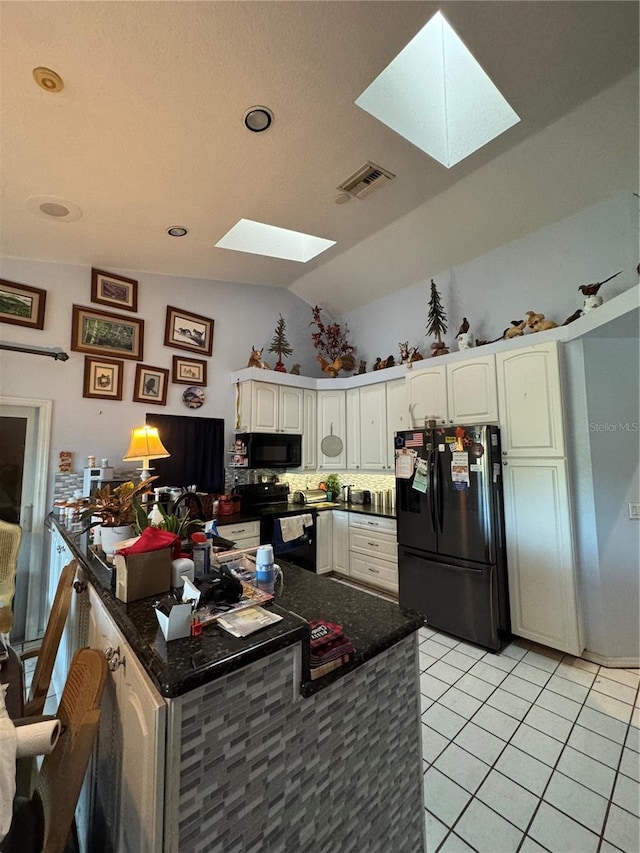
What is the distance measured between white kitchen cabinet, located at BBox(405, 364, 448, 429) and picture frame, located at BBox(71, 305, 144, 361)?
9.19 ft

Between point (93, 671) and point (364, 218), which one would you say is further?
point (364, 218)

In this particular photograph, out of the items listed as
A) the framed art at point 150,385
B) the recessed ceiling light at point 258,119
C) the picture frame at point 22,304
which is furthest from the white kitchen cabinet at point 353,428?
the picture frame at point 22,304

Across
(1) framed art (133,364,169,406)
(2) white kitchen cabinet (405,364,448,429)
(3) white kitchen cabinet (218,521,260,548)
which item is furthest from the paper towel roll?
(2) white kitchen cabinet (405,364,448,429)

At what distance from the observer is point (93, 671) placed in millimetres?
1057

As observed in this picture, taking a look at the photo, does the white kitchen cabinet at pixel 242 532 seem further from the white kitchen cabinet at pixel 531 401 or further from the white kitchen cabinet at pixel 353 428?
the white kitchen cabinet at pixel 531 401

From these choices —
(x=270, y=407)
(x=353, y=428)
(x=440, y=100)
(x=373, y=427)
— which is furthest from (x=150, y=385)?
(x=440, y=100)

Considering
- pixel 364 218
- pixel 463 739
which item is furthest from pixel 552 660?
pixel 364 218

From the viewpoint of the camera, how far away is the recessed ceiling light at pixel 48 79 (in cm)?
149

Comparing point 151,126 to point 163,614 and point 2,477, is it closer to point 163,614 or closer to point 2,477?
point 163,614

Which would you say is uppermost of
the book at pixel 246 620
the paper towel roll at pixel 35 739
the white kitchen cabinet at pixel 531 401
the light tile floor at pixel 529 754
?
the white kitchen cabinet at pixel 531 401

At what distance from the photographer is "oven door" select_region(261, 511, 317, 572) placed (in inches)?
141

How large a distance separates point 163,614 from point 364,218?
3.27 metres

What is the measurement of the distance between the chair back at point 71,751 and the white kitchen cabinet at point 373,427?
338 cm

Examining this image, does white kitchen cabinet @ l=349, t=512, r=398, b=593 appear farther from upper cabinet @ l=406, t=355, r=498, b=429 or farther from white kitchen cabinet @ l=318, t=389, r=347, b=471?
upper cabinet @ l=406, t=355, r=498, b=429
